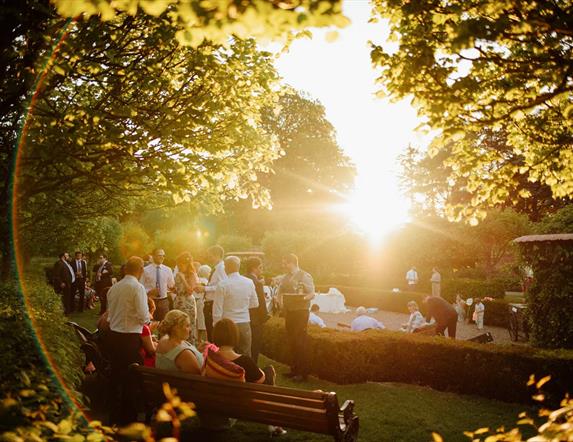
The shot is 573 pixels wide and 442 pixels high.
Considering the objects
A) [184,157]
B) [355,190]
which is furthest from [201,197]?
[355,190]

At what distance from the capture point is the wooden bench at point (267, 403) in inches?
178

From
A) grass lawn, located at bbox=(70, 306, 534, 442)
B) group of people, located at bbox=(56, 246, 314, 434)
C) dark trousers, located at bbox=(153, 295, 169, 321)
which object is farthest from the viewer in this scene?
dark trousers, located at bbox=(153, 295, 169, 321)

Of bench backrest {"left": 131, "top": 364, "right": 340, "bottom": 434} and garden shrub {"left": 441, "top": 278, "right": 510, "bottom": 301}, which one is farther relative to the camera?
garden shrub {"left": 441, "top": 278, "right": 510, "bottom": 301}

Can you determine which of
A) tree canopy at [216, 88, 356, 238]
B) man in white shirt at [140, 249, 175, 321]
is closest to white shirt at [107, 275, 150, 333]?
man in white shirt at [140, 249, 175, 321]

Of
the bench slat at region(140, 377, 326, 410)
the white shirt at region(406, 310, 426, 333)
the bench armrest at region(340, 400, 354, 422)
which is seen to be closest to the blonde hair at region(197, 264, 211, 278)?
the white shirt at region(406, 310, 426, 333)

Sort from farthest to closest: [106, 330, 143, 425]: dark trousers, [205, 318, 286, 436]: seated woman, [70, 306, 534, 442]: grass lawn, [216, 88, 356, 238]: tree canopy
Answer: [216, 88, 356, 238]: tree canopy, [70, 306, 534, 442]: grass lawn, [106, 330, 143, 425]: dark trousers, [205, 318, 286, 436]: seated woman

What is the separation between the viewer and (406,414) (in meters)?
7.53

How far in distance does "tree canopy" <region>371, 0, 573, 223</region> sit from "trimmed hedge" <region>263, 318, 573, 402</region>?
347 cm

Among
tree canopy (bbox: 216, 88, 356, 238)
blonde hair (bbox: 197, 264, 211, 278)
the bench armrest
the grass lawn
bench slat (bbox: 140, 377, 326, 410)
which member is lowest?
the grass lawn

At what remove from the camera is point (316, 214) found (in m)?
48.2

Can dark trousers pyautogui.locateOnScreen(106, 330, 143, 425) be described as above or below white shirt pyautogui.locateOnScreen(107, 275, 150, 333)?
below

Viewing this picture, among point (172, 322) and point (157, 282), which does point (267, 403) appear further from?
point (157, 282)

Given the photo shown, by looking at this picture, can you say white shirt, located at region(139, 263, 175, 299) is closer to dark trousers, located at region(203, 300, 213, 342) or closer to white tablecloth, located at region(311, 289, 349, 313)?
dark trousers, located at region(203, 300, 213, 342)

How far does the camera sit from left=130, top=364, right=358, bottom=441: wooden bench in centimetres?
452
